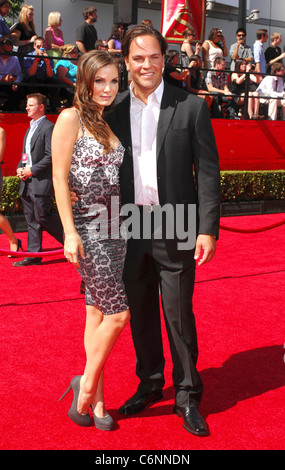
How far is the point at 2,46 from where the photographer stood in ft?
33.0

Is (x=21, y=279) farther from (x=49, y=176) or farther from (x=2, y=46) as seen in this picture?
(x=2, y=46)

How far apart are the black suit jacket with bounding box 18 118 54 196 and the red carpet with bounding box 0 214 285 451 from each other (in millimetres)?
1051

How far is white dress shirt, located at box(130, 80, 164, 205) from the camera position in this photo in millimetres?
3467

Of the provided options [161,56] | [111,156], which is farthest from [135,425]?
[161,56]

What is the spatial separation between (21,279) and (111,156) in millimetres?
4036

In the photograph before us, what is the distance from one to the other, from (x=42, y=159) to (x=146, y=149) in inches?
170

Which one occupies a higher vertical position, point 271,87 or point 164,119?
point 271,87

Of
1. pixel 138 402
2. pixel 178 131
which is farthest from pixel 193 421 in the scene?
pixel 178 131

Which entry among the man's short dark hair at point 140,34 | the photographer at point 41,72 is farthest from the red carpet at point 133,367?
the photographer at point 41,72

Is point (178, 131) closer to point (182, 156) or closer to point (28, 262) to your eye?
point (182, 156)

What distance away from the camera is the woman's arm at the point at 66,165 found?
315 centimetres

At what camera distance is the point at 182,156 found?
3457 millimetres

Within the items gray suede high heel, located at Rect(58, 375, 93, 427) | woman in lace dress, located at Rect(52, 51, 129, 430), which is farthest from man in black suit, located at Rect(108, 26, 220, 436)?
gray suede high heel, located at Rect(58, 375, 93, 427)

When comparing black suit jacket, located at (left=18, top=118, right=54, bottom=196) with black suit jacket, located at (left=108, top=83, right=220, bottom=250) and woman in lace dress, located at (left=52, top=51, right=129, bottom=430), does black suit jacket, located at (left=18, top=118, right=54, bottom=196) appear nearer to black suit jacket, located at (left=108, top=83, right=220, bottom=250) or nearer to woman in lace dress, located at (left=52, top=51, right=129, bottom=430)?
black suit jacket, located at (left=108, top=83, right=220, bottom=250)
